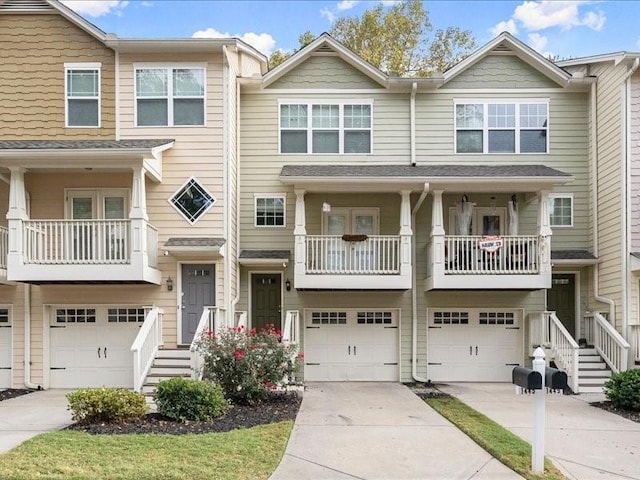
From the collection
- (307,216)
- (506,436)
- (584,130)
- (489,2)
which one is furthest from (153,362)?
(489,2)

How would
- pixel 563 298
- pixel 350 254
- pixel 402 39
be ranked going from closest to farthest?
1. pixel 350 254
2. pixel 563 298
3. pixel 402 39

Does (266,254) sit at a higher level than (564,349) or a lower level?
higher

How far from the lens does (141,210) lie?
11.8 m

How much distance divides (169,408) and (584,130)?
12101 mm

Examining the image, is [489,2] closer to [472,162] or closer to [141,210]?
[472,162]

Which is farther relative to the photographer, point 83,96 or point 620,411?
point 83,96

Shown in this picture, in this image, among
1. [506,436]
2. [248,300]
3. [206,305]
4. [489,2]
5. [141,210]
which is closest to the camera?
[506,436]

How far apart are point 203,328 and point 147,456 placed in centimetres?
526

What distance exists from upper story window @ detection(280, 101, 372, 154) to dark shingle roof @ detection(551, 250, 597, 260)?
5.39m

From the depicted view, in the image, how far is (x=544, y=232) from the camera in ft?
42.7

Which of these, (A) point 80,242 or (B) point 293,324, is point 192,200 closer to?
(A) point 80,242

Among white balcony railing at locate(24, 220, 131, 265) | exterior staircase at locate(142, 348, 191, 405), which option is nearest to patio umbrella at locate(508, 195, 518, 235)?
exterior staircase at locate(142, 348, 191, 405)

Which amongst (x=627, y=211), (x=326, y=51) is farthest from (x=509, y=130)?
A: (x=326, y=51)

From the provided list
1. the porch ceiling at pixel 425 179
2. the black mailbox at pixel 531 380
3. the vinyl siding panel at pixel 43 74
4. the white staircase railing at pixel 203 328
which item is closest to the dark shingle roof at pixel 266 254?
the white staircase railing at pixel 203 328
